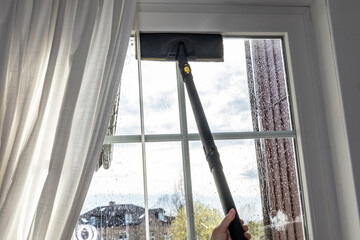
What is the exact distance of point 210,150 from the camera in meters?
1.27

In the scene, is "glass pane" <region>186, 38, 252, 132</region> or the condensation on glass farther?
"glass pane" <region>186, 38, 252, 132</region>

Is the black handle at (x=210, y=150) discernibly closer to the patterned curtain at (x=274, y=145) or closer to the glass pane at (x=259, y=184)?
the glass pane at (x=259, y=184)

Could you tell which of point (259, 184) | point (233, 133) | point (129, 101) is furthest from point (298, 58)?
point (129, 101)

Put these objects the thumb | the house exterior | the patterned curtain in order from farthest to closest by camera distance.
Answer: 1. the patterned curtain
2. the house exterior
3. the thumb

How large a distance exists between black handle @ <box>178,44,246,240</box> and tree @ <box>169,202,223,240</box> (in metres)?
0.16

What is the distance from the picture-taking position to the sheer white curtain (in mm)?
1044

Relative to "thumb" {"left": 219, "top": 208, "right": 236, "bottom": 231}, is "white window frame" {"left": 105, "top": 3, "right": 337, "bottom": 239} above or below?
above

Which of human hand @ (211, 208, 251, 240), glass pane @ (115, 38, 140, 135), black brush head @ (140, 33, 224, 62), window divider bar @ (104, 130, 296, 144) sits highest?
black brush head @ (140, 33, 224, 62)

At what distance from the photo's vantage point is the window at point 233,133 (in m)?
1.39

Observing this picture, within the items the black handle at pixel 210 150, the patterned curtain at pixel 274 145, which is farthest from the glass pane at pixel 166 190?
the patterned curtain at pixel 274 145

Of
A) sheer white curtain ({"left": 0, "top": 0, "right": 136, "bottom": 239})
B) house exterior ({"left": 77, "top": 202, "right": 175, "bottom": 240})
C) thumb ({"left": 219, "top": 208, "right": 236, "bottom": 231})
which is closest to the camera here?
sheer white curtain ({"left": 0, "top": 0, "right": 136, "bottom": 239})

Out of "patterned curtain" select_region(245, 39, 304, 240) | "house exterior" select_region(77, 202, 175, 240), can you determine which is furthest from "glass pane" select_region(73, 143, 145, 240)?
"patterned curtain" select_region(245, 39, 304, 240)

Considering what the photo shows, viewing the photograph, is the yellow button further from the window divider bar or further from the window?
the window divider bar

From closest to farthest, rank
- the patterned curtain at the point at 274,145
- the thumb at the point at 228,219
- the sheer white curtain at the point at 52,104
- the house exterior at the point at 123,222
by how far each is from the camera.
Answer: the sheer white curtain at the point at 52,104 < the thumb at the point at 228,219 < the house exterior at the point at 123,222 < the patterned curtain at the point at 274,145
